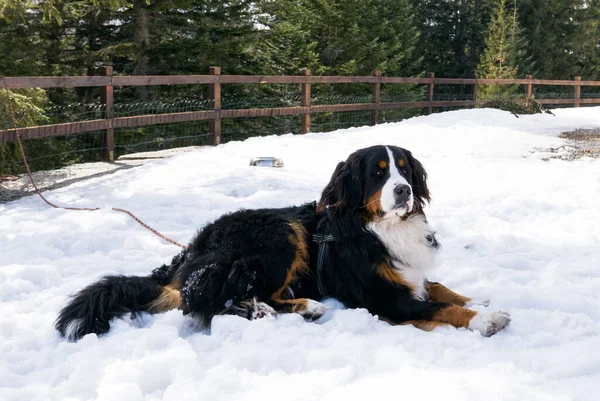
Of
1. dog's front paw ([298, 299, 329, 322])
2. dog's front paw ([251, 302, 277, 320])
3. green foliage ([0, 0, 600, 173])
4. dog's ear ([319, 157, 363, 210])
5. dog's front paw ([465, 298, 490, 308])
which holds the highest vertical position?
green foliage ([0, 0, 600, 173])

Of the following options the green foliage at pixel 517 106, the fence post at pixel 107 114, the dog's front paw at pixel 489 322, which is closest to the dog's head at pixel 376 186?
the dog's front paw at pixel 489 322

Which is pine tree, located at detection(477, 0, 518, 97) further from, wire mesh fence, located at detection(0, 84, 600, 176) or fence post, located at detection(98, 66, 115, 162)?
fence post, located at detection(98, 66, 115, 162)

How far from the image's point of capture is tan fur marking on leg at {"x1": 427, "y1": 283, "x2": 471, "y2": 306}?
11.0 ft

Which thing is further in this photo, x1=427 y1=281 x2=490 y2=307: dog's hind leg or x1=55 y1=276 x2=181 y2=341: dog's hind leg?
x1=427 y1=281 x2=490 y2=307: dog's hind leg

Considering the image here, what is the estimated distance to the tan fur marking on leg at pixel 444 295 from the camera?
3.36 meters

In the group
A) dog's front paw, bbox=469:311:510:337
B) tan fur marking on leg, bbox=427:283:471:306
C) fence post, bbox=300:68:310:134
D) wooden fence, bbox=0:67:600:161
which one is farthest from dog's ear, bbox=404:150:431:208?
fence post, bbox=300:68:310:134

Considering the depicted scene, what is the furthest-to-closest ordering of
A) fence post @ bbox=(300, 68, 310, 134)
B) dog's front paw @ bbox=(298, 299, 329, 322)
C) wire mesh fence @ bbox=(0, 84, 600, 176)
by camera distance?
1. fence post @ bbox=(300, 68, 310, 134)
2. wire mesh fence @ bbox=(0, 84, 600, 176)
3. dog's front paw @ bbox=(298, 299, 329, 322)

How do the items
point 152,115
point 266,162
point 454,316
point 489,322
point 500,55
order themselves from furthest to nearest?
1. point 500,55
2. point 152,115
3. point 266,162
4. point 454,316
5. point 489,322

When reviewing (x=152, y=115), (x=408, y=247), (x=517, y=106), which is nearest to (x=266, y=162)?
(x=152, y=115)

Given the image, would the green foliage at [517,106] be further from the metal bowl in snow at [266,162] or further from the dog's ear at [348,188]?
the dog's ear at [348,188]

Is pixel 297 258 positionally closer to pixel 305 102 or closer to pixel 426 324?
pixel 426 324

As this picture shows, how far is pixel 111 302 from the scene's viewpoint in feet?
9.77

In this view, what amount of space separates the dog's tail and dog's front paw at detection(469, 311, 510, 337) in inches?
60.4

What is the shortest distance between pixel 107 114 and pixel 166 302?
5.80 meters
